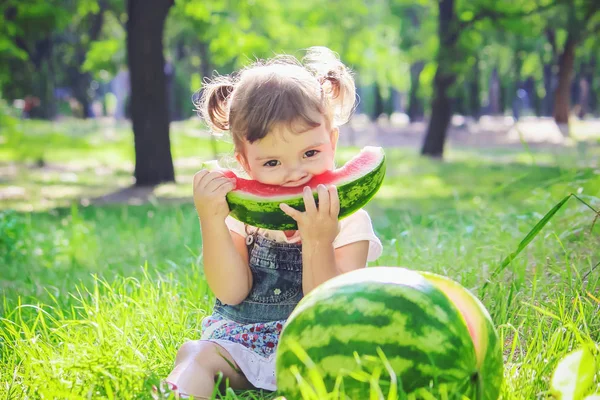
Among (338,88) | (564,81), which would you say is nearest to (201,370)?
(338,88)

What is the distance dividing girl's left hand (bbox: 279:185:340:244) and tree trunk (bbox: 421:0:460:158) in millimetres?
12534

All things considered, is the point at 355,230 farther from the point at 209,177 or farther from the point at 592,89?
the point at 592,89

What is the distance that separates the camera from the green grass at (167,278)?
2.58 metres

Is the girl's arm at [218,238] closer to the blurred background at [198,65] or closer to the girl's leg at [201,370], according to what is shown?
the girl's leg at [201,370]

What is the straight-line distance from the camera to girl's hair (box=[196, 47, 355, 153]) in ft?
A: 9.25

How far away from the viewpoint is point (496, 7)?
14719 mm

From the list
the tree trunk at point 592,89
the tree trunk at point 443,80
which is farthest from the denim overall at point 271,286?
the tree trunk at point 592,89

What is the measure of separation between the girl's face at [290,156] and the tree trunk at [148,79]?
8.13m

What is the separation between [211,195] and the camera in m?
2.91

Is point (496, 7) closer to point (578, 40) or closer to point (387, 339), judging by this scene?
point (578, 40)

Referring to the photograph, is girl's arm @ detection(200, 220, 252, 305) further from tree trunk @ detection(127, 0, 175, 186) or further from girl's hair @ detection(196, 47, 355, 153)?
tree trunk @ detection(127, 0, 175, 186)

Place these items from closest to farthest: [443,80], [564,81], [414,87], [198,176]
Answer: [198,176]
[443,80]
[564,81]
[414,87]

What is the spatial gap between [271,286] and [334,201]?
1.72 feet

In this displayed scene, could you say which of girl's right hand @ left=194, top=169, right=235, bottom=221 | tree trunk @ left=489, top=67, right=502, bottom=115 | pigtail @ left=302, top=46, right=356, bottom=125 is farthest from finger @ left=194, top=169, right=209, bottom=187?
tree trunk @ left=489, top=67, right=502, bottom=115
